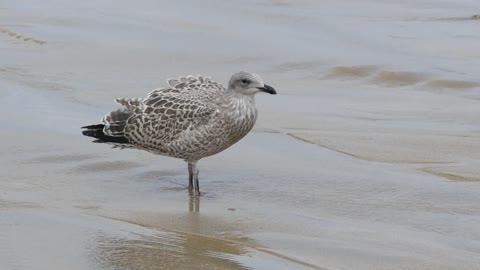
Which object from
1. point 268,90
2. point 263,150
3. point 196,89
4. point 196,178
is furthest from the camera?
point 263,150

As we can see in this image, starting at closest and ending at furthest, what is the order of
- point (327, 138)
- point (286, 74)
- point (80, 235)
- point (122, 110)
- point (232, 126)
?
point (80, 235)
point (232, 126)
point (122, 110)
point (327, 138)
point (286, 74)

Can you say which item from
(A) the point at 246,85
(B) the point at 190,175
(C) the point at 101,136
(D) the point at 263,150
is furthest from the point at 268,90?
(C) the point at 101,136

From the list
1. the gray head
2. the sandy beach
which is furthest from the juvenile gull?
the sandy beach

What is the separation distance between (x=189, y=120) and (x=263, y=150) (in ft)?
3.94

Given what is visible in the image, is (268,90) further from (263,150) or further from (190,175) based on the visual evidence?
(263,150)

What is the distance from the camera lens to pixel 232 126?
25.8 ft

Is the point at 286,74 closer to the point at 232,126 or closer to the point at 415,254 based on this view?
the point at 232,126

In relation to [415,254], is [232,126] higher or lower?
higher

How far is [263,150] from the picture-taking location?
9000 mm

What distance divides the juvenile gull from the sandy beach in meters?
0.26

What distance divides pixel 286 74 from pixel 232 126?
14.4ft

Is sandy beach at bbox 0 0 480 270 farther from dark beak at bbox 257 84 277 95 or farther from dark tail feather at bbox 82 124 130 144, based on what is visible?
dark beak at bbox 257 84 277 95

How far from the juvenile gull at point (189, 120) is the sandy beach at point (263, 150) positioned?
0.26m

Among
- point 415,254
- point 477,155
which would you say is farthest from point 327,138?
point 415,254
